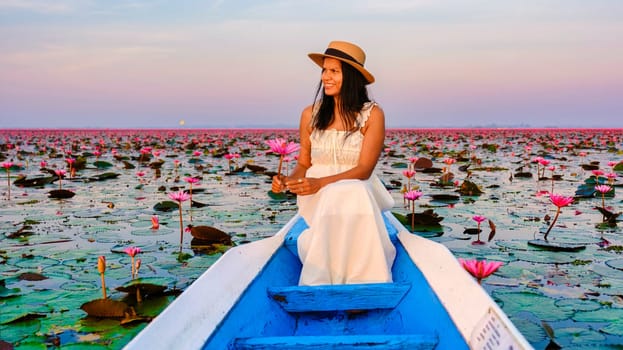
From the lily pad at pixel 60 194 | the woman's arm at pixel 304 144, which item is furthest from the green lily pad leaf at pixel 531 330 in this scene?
the lily pad at pixel 60 194

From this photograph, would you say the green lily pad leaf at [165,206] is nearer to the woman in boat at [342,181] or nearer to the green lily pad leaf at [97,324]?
the woman in boat at [342,181]

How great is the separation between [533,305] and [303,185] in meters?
1.37

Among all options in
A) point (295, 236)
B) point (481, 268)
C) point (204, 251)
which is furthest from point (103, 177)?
point (481, 268)

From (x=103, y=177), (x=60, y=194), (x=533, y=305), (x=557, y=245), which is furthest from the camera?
(x=103, y=177)

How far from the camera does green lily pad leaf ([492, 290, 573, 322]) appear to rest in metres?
2.71

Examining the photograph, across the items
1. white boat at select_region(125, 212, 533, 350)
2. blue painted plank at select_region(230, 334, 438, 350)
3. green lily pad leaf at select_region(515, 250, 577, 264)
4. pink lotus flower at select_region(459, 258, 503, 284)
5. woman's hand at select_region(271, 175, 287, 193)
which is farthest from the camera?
green lily pad leaf at select_region(515, 250, 577, 264)

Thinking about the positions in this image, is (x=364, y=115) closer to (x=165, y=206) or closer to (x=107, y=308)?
(x=107, y=308)

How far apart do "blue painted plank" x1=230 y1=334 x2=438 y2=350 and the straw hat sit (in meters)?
1.64

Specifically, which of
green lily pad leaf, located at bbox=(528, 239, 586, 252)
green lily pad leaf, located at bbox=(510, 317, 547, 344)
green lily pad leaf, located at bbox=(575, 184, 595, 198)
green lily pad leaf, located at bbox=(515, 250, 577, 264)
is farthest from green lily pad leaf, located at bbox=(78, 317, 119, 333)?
green lily pad leaf, located at bbox=(575, 184, 595, 198)

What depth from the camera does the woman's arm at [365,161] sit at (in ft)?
9.11

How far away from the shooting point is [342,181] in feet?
8.57

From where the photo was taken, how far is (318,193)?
9.43ft

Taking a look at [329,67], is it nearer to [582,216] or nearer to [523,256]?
[523,256]

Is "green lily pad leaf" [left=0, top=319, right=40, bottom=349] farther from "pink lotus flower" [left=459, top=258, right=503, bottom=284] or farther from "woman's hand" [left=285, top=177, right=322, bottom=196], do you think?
"pink lotus flower" [left=459, top=258, right=503, bottom=284]
